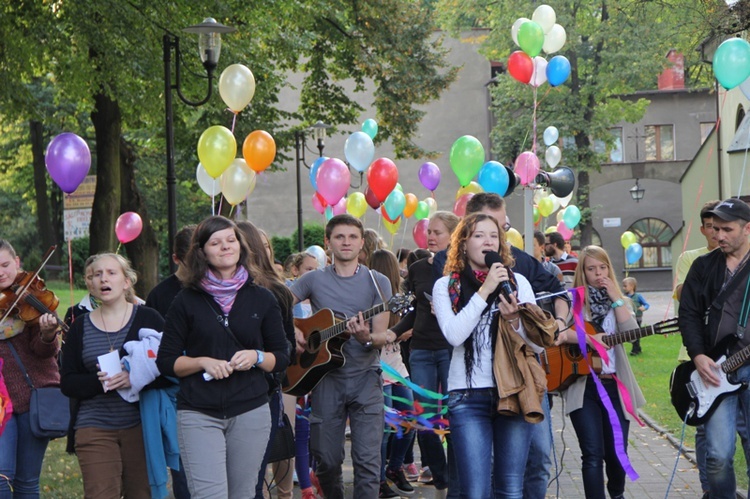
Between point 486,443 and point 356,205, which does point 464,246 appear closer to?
point 486,443

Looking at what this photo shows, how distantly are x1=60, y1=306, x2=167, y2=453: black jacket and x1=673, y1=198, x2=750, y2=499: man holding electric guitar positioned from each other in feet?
9.91

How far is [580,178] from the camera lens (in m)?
42.2

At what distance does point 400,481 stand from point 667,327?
3.08 metres

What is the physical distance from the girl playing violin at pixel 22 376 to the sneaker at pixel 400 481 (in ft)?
10.7

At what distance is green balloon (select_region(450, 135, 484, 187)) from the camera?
1408 cm

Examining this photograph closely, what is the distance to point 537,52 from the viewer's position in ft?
50.5

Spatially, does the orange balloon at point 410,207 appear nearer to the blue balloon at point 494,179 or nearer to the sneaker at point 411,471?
the blue balloon at point 494,179

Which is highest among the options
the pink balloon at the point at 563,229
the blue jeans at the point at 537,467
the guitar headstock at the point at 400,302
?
the pink balloon at the point at 563,229

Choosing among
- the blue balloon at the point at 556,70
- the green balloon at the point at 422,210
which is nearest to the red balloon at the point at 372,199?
the blue balloon at the point at 556,70

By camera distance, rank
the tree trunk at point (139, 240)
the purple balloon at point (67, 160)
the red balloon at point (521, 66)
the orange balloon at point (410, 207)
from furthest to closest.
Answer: the tree trunk at point (139, 240) < the orange balloon at point (410, 207) < the red balloon at point (521, 66) < the purple balloon at point (67, 160)

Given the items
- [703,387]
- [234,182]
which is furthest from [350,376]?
[234,182]

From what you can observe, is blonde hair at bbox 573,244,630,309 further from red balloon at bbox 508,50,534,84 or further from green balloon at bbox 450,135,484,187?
red balloon at bbox 508,50,534,84

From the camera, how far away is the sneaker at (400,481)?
8867 mm

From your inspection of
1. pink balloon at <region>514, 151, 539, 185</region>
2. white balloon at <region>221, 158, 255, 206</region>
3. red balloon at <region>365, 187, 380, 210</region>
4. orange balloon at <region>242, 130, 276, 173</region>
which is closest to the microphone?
white balloon at <region>221, 158, 255, 206</region>
